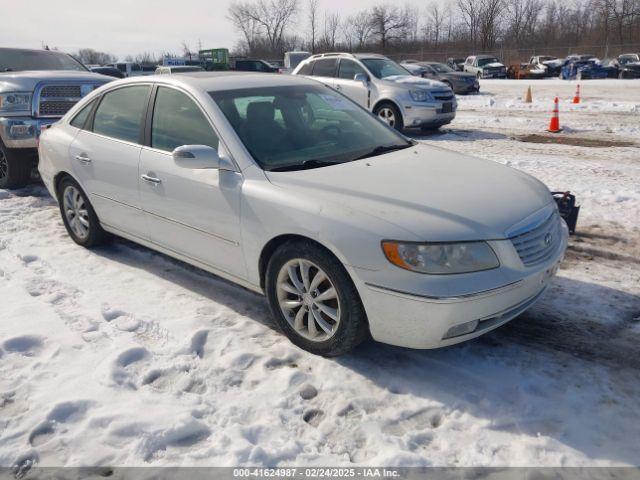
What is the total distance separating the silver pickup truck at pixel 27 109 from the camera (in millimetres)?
7035

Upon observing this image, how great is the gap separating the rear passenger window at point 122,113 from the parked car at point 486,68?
33157 millimetres

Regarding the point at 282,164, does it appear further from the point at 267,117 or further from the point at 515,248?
the point at 515,248

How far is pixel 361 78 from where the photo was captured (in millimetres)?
11594

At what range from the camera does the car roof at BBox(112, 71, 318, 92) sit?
13.2 ft

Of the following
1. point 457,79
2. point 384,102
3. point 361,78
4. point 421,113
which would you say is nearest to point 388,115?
point 384,102

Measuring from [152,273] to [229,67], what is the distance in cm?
3900

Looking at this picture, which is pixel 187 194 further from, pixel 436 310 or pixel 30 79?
pixel 30 79

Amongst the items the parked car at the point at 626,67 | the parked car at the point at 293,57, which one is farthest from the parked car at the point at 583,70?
the parked car at the point at 293,57

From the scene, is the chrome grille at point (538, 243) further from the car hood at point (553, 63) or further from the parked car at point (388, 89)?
the car hood at point (553, 63)

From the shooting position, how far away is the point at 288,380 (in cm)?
309

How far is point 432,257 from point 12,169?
6520 millimetres

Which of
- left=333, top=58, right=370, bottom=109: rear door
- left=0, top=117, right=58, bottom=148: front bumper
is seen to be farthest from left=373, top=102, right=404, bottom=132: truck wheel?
left=0, top=117, right=58, bottom=148: front bumper

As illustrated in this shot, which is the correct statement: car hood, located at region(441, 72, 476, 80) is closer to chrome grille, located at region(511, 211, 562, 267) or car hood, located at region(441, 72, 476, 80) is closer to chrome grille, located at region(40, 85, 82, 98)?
chrome grille, located at region(40, 85, 82, 98)

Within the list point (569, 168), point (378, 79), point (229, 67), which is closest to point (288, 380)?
point (569, 168)
